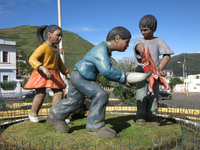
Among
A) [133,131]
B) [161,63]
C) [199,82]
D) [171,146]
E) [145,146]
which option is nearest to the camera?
[145,146]

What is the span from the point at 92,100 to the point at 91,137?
60cm

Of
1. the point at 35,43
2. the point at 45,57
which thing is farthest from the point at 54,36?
the point at 35,43

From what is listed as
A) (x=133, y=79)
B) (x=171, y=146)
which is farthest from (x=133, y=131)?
(x=133, y=79)

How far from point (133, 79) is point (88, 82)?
0.79m

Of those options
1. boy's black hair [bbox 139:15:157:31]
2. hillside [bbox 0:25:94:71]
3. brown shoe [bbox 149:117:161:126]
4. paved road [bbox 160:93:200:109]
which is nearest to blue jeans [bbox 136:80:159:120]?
brown shoe [bbox 149:117:161:126]

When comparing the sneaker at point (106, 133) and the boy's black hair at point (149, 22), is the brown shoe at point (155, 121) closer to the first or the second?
the sneaker at point (106, 133)

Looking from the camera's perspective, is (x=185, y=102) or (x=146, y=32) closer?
(x=146, y=32)

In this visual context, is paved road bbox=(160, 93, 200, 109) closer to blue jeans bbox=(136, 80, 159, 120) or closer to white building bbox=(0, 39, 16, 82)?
blue jeans bbox=(136, 80, 159, 120)

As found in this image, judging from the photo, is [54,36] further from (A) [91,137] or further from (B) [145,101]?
(B) [145,101]

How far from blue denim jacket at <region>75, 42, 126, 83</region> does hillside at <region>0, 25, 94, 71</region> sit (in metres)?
70.5

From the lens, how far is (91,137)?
10.6ft

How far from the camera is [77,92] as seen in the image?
11.4ft

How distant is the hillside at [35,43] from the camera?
8038 centimetres

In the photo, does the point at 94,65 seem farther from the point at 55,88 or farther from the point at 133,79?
the point at 55,88
